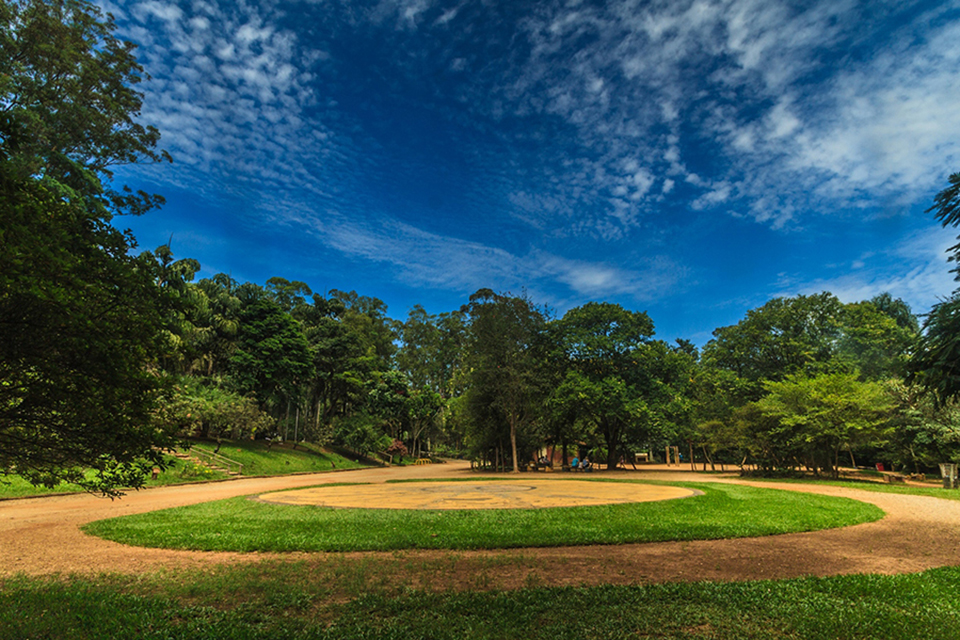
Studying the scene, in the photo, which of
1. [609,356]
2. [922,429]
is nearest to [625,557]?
[609,356]

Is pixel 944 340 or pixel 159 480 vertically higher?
pixel 944 340

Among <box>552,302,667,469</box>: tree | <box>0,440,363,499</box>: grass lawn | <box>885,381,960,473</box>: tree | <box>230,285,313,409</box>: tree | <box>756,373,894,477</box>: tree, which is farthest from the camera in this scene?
<box>230,285,313,409</box>: tree

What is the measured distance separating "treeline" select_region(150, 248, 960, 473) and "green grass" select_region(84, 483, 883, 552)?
525 inches

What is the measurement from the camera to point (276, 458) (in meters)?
32.1

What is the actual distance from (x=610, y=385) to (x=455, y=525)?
21.6 meters

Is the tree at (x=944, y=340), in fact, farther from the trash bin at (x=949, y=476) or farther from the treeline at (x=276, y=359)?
the trash bin at (x=949, y=476)

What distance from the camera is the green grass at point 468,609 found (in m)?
4.00

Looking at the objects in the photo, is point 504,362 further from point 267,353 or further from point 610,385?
point 267,353

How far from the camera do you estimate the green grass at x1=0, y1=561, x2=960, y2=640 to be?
13.1ft

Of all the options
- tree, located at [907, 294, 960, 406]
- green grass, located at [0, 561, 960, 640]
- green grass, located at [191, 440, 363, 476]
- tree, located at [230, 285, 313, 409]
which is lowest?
green grass, located at [191, 440, 363, 476]

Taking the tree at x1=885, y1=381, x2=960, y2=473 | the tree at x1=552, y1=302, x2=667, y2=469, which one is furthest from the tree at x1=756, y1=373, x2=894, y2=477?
the tree at x1=552, y1=302, x2=667, y2=469

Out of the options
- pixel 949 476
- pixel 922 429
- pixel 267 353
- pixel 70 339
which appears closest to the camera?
pixel 70 339

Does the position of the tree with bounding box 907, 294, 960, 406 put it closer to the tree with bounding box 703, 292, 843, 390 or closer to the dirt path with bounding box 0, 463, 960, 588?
the dirt path with bounding box 0, 463, 960, 588

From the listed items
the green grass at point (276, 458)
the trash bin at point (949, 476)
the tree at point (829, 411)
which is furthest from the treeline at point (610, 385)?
the trash bin at point (949, 476)
